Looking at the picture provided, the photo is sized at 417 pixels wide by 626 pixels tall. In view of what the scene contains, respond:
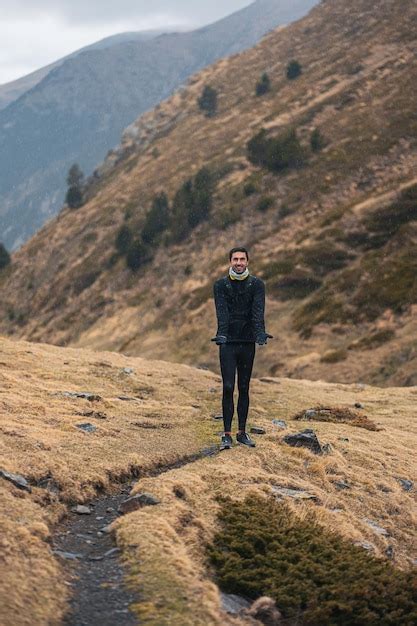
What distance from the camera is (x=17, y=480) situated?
33.4 feet

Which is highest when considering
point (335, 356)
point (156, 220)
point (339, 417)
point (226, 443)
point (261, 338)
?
point (156, 220)

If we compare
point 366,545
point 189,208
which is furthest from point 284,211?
point 366,545

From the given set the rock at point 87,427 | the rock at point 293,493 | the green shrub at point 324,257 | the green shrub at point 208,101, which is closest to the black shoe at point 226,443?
the rock at point 293,493

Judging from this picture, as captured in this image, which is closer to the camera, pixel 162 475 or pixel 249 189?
pixel 162 475

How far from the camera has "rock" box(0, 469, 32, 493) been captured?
10.1m

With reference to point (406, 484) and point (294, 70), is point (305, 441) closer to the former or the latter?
point (406, 484)

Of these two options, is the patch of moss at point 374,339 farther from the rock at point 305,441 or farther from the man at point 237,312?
the man at point 237,312

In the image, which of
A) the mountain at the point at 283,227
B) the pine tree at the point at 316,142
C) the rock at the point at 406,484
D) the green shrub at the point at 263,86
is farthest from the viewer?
the green shrub at the point at 263,86

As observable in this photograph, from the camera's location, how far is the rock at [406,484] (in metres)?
14.3

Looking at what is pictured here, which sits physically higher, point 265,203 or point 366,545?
point 265,203

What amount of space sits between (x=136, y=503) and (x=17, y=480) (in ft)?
6.41

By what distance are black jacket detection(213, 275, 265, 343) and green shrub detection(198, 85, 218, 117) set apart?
114 meters

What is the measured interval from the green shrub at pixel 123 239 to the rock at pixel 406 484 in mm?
74170

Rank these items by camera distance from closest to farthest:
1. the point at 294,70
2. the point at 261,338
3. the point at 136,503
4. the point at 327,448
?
the point at 136,503
the point at 261,338
the point at 327,448
the point at 294,70
